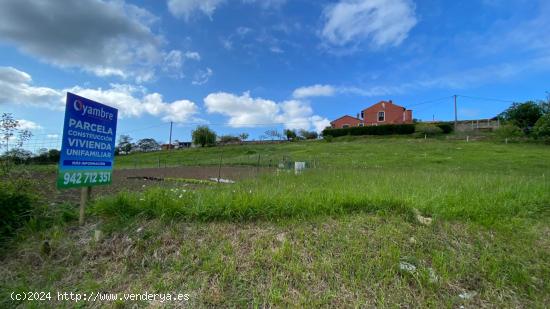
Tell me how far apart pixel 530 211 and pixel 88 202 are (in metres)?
6.85

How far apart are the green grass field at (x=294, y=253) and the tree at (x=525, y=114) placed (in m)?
49.7

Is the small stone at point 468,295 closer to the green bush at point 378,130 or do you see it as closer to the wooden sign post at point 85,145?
the wooden sign post at point 85,145

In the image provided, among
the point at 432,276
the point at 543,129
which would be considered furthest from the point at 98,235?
the point at 543,129

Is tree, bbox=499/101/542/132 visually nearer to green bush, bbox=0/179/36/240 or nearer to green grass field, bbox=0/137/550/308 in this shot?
green grass field, bbox=0/137/550/308

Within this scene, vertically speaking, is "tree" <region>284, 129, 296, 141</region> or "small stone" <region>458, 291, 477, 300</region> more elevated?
"tree" <region>284, 129, 296, 141</region>

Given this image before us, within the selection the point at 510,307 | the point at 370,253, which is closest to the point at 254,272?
the point at 370,253

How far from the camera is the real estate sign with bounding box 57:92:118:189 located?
3080 millimetres

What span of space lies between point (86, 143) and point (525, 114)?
57.4 m

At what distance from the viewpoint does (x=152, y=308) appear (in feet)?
7.27

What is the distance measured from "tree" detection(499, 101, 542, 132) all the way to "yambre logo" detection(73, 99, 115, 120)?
5262cm

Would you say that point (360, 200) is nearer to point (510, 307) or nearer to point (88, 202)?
point (510, 307)

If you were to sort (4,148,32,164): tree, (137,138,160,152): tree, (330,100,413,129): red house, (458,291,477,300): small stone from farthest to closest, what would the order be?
(137,138,160,152): tree
(330,100,413,129): red house
(4,148,32,164): tree
(458,291,477,300): small stone

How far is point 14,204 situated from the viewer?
131 inches

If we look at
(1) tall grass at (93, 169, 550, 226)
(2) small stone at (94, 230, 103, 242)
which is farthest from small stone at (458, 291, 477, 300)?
(2) small stone at (94, 230, 103, 242)
